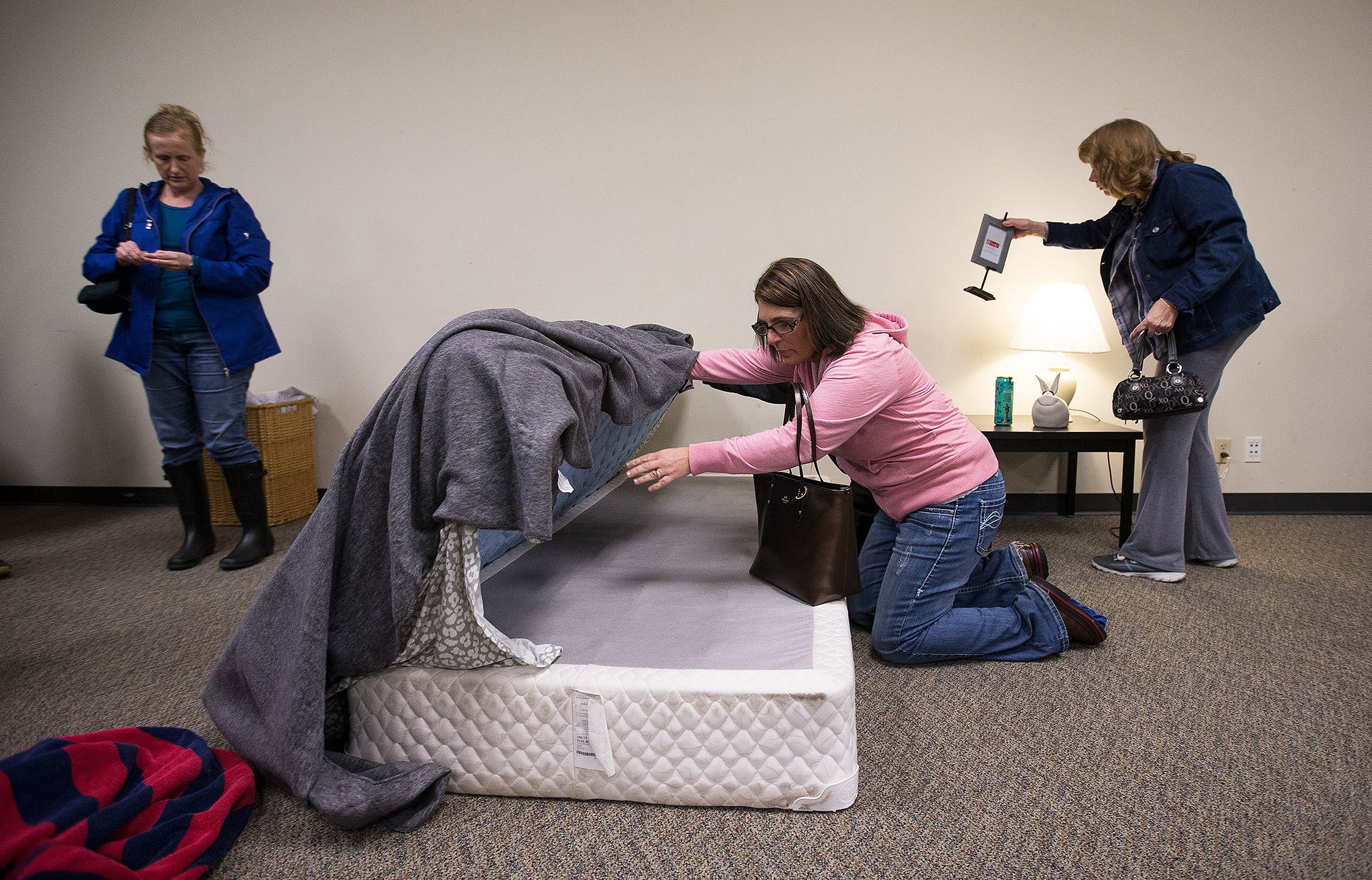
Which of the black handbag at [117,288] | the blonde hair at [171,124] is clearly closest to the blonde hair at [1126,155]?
the blonde hair at [171,124]

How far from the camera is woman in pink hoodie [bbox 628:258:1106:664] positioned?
1.69 m

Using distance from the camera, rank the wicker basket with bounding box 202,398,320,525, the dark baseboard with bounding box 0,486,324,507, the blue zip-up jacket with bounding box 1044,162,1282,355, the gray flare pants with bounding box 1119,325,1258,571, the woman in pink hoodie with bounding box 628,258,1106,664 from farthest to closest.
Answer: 1. the dark baseboard with bounding box 0,486,324,507
2. the wicker basket with bounding box 202,398,320,525
3. the gray flare pants with bounding box 1119,325,1258,571
4. the blue zip-up jacket with bounding box 1044,162,1282,355
5. the woman in pink hoodie with bounding box 628,258,1106,664

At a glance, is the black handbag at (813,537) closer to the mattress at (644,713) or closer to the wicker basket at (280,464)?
the mattress at (644,713)

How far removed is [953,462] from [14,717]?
2.13 m

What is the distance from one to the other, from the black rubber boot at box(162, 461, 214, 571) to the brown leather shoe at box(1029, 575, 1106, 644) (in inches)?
105

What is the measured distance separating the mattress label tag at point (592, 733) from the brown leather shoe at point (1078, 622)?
122 cm

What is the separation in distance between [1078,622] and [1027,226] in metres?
1.40

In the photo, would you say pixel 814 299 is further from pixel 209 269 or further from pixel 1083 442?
pixel 209 269

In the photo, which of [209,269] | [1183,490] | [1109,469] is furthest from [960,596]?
[209,269]

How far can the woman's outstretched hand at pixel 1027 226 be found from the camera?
2738 mm

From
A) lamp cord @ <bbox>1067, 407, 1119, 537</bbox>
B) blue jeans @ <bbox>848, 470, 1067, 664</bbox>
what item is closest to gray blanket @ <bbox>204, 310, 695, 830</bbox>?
blue jeans @ <bbox>848, 470, 1067, 664</bbox>

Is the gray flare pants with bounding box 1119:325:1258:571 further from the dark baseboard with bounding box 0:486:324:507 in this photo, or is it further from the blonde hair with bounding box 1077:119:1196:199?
the dark baseboard with bounding box 0:486:324:507

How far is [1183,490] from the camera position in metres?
2.47

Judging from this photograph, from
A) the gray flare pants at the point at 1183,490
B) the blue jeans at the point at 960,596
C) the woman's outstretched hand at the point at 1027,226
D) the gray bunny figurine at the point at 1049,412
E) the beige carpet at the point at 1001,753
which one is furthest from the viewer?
the gray bunny figurine at the point at 1049,412
